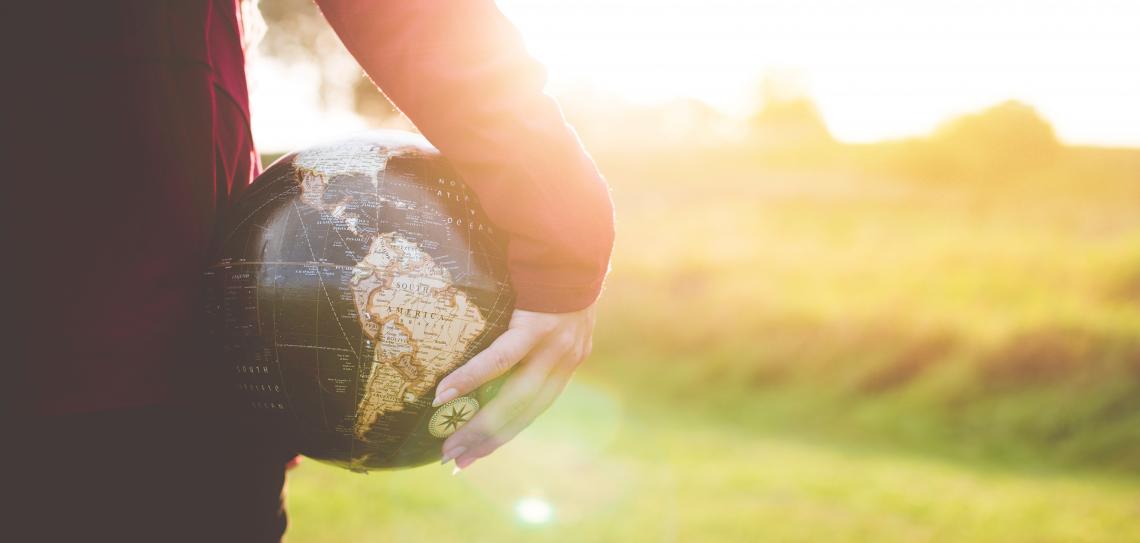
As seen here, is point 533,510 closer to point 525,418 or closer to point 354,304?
point 525,418

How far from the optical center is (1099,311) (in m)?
10.5

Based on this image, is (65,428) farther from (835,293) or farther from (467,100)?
(835,293)

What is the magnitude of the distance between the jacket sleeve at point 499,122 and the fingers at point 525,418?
0.23 m

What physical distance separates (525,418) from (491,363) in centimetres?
21

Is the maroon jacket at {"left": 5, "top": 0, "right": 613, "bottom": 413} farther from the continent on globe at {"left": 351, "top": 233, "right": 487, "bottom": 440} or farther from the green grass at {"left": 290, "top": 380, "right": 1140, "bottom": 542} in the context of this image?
the green grass at {"left": 290, "top": 380, "right": 1140, "bottom": 542}

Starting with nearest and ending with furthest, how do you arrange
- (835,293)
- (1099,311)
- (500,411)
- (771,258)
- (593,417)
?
(500,411) → (1099,311) → (593,417) → (835,293) → (771,258)

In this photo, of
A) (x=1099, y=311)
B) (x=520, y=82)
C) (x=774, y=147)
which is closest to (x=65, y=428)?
(x=520, y=82)

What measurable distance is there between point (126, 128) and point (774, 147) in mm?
21861

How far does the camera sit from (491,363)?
6.31 ft

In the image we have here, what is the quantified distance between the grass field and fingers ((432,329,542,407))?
455cm

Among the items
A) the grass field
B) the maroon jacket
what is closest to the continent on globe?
the maroon jacket

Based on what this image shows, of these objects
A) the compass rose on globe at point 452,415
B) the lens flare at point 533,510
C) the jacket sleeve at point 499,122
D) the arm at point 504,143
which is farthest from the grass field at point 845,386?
the jacket sleeve at point 499,122

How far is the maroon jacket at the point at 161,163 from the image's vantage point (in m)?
1.67

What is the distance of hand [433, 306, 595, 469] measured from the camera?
193 cm
